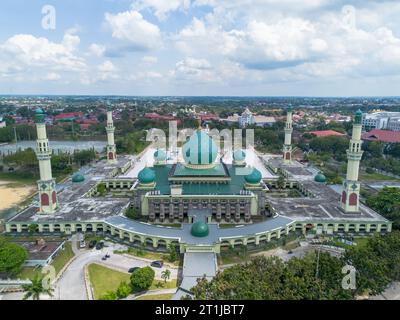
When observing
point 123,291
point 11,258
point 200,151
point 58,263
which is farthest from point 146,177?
point 123,291

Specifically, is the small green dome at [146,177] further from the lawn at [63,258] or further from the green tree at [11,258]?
the green tree at [11,258]

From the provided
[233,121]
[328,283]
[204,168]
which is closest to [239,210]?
[204,168]

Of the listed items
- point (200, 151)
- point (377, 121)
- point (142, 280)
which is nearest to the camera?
point (142, 280)

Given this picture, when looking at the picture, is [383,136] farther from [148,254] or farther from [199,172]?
[148,254]

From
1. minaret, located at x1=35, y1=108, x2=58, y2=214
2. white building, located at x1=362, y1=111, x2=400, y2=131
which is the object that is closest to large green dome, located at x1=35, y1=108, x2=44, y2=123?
minaret, located at x1=35, y1=108, x2=58, y2=214
